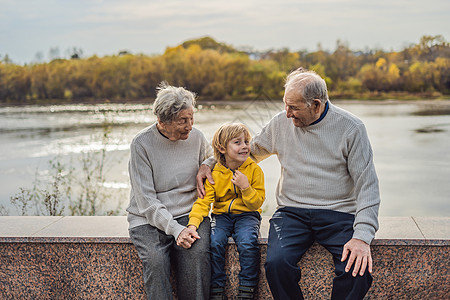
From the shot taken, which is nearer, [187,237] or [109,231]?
[187,237]

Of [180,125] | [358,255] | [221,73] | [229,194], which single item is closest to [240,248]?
[229,194]

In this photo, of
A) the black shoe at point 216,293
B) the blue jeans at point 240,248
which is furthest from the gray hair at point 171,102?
the black shoe at point 216,293

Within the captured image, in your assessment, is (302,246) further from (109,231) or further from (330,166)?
(109,231)

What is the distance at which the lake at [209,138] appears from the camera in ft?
19.7

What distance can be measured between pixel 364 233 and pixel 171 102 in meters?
1.10

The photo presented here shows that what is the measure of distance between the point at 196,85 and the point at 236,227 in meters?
6.24

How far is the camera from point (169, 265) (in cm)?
251

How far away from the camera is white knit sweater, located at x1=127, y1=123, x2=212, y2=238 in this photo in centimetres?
253

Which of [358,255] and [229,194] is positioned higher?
[229,194]

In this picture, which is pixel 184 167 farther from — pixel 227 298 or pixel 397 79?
pixel 397 79

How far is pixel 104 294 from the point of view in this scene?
2785 millimetres

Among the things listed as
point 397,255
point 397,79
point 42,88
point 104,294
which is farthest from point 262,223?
point 42,88

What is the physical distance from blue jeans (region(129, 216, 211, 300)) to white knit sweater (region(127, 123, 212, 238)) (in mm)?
87

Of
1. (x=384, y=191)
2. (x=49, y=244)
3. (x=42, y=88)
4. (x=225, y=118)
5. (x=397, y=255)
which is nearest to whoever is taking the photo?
(x=397, y=255)
